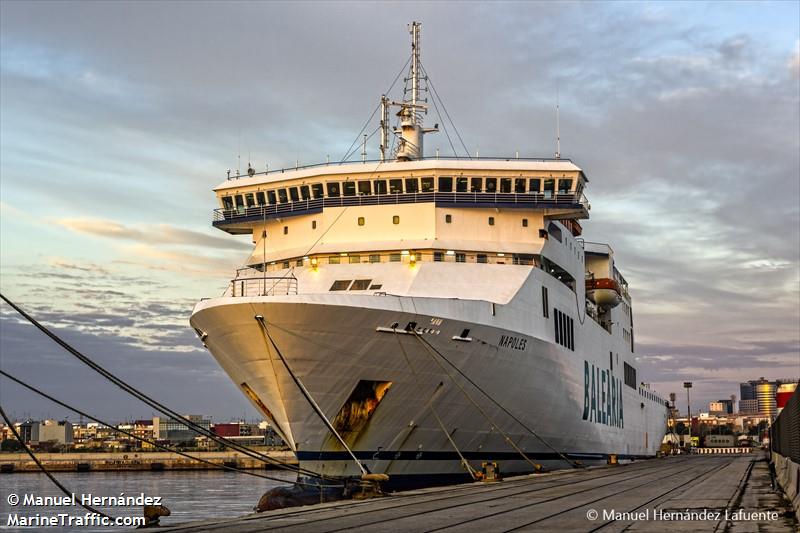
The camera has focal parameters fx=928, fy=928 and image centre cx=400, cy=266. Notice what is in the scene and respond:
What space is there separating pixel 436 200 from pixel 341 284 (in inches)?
175

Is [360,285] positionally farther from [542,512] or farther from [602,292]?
[602,292]

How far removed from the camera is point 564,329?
3406 cm

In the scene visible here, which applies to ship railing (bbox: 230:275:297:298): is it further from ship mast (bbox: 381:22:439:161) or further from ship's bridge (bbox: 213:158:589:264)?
ship mast (bbox: 381:22:439:161)

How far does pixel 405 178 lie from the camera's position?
30.0 m

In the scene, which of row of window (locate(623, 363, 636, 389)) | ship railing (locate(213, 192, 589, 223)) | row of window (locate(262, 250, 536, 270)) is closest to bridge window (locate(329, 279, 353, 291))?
row of window (locate(262, 250, 536, 270))

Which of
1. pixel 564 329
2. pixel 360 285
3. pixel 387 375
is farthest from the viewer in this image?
pixel 564 329

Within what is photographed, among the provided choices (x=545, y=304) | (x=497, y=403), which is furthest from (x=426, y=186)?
(x=497, y=403)

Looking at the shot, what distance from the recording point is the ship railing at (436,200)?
29688 millimetres

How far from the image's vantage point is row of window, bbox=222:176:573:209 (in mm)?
29953

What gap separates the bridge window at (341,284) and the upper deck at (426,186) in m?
3.31

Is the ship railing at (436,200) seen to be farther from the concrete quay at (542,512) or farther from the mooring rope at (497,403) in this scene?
the concrete quay at (542,512)

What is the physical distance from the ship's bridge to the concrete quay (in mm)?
8474
